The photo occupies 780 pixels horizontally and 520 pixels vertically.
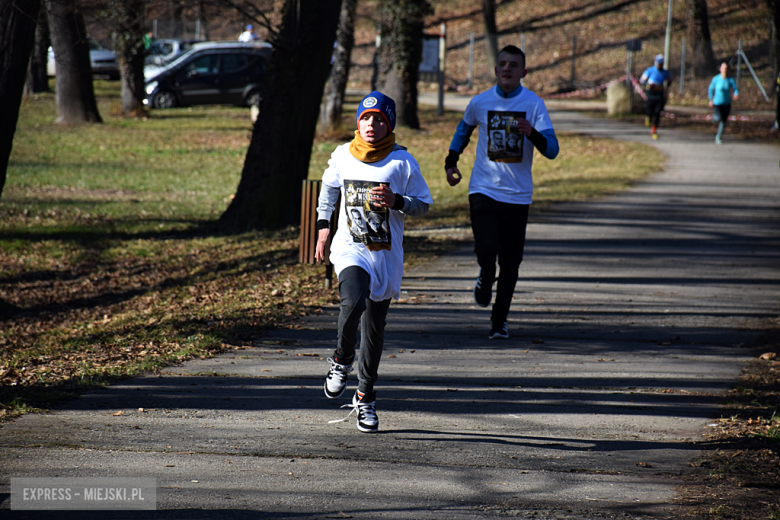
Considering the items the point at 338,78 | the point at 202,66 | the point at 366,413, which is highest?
the point at 202,66

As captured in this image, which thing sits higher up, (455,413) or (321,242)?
(321,242)

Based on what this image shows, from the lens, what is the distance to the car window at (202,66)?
29297mm

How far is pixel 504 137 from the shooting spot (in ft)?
20.2

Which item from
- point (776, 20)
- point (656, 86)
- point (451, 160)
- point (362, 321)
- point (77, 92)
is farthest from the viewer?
point (776, 20)

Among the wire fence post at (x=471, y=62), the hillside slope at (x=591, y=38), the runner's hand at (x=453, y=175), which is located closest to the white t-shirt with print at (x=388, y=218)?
the runner's hand at (x=453, y=175)

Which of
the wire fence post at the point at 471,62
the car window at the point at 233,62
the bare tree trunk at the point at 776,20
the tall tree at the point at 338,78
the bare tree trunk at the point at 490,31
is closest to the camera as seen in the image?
the tall tree at the point at 338,78

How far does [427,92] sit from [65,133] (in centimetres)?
2241

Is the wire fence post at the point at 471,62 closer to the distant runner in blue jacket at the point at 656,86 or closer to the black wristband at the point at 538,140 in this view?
the distant runner in blue jacket at the point at 656,86

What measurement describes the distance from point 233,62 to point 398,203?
2692 centimetres

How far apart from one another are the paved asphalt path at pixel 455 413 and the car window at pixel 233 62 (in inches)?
887

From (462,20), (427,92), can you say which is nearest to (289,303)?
(427,92)

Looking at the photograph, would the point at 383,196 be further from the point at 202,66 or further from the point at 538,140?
the point at 202,66

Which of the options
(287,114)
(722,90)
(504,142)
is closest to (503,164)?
(504,142)

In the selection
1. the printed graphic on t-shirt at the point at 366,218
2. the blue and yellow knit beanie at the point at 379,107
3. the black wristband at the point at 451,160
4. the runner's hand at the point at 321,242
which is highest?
the blue and yellow knit beanie at the point at 379,107
